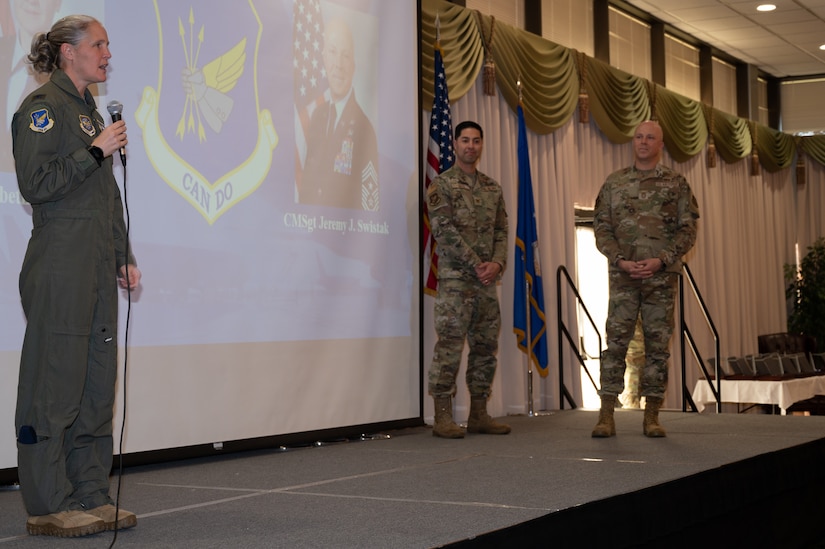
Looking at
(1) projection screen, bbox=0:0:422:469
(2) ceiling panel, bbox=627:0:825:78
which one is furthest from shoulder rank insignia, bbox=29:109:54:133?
(2) ceiling panel, bbox=627:0:825:78

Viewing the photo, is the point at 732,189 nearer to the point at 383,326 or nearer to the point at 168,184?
the point at 383,326

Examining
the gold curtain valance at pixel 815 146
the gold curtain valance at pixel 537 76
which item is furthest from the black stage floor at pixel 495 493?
the gold curtain valance at pixel 815 146

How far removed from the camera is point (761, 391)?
8062 mm

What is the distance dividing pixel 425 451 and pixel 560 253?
3.76 metres

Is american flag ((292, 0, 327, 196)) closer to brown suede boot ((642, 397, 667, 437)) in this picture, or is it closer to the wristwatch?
brown suede boot ((642, 397, 667, 437))

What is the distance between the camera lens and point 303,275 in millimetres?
4980

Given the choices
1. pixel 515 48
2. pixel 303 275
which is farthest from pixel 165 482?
pixel 515 48

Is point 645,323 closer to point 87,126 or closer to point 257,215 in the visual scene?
point 257,215

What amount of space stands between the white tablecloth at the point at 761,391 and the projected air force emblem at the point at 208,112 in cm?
491

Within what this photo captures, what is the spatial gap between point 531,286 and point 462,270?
5.03ft

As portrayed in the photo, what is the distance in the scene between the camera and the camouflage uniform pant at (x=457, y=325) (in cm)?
516

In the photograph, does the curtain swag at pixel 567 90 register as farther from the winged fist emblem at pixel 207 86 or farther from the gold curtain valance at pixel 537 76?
the winged fist emblem at pixel 207 86

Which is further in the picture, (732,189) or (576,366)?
(732,189)

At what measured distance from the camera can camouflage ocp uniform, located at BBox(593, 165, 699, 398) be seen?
489 centimetres
